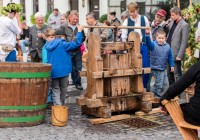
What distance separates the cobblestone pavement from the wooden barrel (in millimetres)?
160

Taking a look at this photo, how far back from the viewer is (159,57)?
963cm

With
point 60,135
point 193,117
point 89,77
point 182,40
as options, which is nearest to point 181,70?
point 182,40

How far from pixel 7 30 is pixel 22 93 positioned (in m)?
2.33

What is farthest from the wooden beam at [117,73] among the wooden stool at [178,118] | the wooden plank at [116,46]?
the wooden stool at [178,118]

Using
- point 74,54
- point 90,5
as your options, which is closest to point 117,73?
point 74,54

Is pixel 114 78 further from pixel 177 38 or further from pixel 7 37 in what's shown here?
pixel 7 37

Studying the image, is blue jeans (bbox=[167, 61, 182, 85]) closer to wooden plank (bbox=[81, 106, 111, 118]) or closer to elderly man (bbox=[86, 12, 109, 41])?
elderly man (bbox=[86, 12, 109, 41])

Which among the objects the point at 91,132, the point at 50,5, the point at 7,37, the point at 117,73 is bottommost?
the point at 91,132

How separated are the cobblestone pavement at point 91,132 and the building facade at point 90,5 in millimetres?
10953

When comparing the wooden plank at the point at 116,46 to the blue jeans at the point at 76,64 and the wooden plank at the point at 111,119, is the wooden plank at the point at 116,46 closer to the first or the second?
the wooden plank at the point at 111,119

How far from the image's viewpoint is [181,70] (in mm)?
10266

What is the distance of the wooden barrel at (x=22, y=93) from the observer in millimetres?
7457

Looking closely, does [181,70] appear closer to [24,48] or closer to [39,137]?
[39,137]

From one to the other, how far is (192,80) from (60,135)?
271 cm
